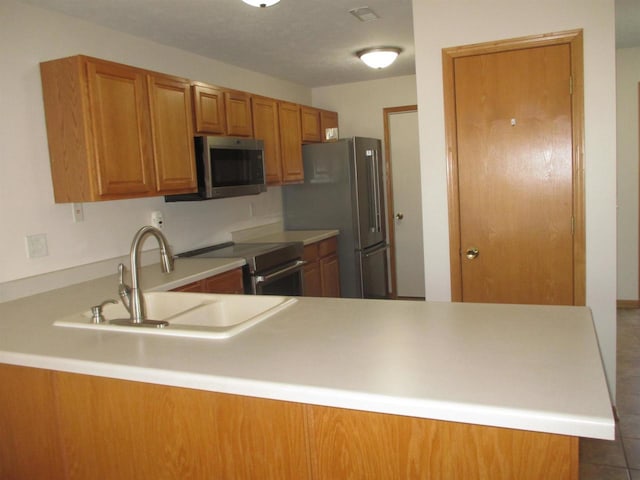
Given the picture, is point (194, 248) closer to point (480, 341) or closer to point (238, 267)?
point (238, 267)

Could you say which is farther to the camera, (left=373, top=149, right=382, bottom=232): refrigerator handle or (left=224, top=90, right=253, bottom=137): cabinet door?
(left=373, top=149, right=382, bottom=232): refrigerator handle

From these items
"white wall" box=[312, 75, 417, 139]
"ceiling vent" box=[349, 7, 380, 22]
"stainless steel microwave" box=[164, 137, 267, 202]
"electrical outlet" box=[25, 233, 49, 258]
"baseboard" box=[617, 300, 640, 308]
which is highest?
"ceiling vent" box=[349, 7, 380, 22]

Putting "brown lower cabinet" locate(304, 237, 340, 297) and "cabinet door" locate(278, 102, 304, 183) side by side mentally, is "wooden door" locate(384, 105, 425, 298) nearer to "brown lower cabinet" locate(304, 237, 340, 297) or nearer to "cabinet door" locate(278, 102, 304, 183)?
"brown lower cabinet" locate(304, 237, 340, 297)

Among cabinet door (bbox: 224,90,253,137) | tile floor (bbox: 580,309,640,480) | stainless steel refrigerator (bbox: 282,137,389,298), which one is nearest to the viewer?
tile floor (bbox: 580,309,640,480)

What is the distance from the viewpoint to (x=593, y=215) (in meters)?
2.68

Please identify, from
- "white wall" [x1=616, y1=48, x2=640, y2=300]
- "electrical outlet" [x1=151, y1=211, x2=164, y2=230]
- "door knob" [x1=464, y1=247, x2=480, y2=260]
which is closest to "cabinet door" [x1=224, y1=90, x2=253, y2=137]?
"electrical outlet" [x1=151, y1=211, x2=164, y2=230]

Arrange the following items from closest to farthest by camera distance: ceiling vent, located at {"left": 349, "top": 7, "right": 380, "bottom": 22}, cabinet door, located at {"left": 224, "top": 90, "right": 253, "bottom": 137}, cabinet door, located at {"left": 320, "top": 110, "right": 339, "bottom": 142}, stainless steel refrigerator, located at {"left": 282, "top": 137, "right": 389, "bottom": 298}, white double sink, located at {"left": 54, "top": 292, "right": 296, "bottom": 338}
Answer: white double sink, located at {"left": 54, "top": 292, "right": 296, "bottom": 338} < ceiling vent, located at {"left": 349, "top": 7, "right": 380, "bottom": 22} < cabinet door, located at {"left": 224, "top": 90, "right": 253, "bottom": 137} < stainless steel refrigerator, located at {"left": 282, "top": 137, "right": 389, "bottom": 298} < cabinet door, located at {"left": 320, "top": 110, "right": 339, "bottom": 142}

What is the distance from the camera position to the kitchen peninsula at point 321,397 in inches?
43.4

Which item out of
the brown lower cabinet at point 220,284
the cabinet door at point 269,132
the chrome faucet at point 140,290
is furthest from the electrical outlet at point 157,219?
the chrome faucet at point 140,290

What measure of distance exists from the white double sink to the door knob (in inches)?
51.5

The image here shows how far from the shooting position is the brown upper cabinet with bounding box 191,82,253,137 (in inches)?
135

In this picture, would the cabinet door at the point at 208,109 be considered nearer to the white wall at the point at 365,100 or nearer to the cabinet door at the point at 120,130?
the cabinet door at the point at 120,130

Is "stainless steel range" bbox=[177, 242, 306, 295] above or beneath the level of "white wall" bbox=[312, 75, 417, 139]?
beneath

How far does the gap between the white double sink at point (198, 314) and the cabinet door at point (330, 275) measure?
2298 millimetres
